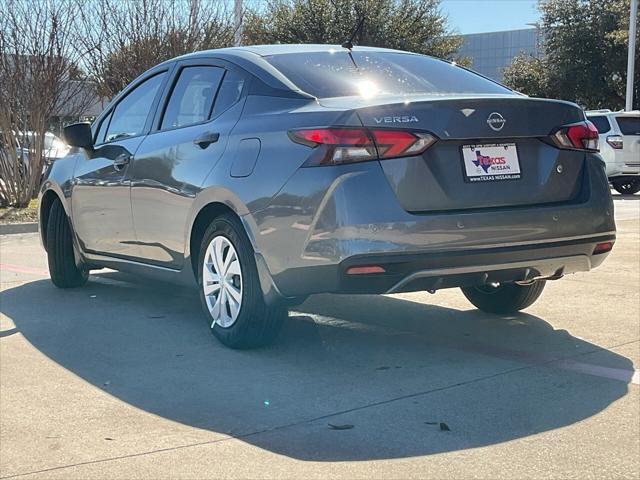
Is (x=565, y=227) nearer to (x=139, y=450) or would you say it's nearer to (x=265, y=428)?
(x=265, y=428)

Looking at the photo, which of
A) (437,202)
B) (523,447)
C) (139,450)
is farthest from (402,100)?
(139,450)

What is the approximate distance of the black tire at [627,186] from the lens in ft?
66.8

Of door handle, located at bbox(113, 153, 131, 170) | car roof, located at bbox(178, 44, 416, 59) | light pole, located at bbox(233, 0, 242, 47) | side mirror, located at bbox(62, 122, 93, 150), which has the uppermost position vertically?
light pole, located at bbox(233, 0, 242, 47)

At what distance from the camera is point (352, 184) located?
14.1 ft

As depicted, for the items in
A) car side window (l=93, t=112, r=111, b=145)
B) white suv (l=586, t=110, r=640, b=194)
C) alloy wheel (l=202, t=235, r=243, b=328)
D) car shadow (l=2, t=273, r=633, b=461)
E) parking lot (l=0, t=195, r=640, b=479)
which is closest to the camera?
parking lot (l=0, t=195, r=640, b=479)

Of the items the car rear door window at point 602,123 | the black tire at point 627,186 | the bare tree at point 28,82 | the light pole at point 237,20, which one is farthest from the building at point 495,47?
the bare tree at point 28,82

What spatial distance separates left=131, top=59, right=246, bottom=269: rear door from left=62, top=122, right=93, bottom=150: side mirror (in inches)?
34.4

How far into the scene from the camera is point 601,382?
442 cm

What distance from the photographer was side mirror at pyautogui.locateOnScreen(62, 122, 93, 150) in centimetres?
662

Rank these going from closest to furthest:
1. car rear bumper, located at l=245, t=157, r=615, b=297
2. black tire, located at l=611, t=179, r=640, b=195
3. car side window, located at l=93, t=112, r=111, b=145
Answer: car rear bumper, located at l=245, t=157, r=615, b=297, car side window, located at l=93, t=112, r=111, b=145, black tire, located at l=611, t=179, r=640, b=195

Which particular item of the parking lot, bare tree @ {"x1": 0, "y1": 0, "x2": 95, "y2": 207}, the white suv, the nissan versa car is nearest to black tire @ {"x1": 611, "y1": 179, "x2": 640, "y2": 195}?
the white suv

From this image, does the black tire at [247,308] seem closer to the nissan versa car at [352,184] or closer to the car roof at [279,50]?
the nissan versa car at [352,184]

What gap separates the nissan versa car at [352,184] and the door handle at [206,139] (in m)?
0.01

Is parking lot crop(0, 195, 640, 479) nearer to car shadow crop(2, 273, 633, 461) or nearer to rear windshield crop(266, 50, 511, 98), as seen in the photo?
car shadow crop(2, 273, 633, 461)
